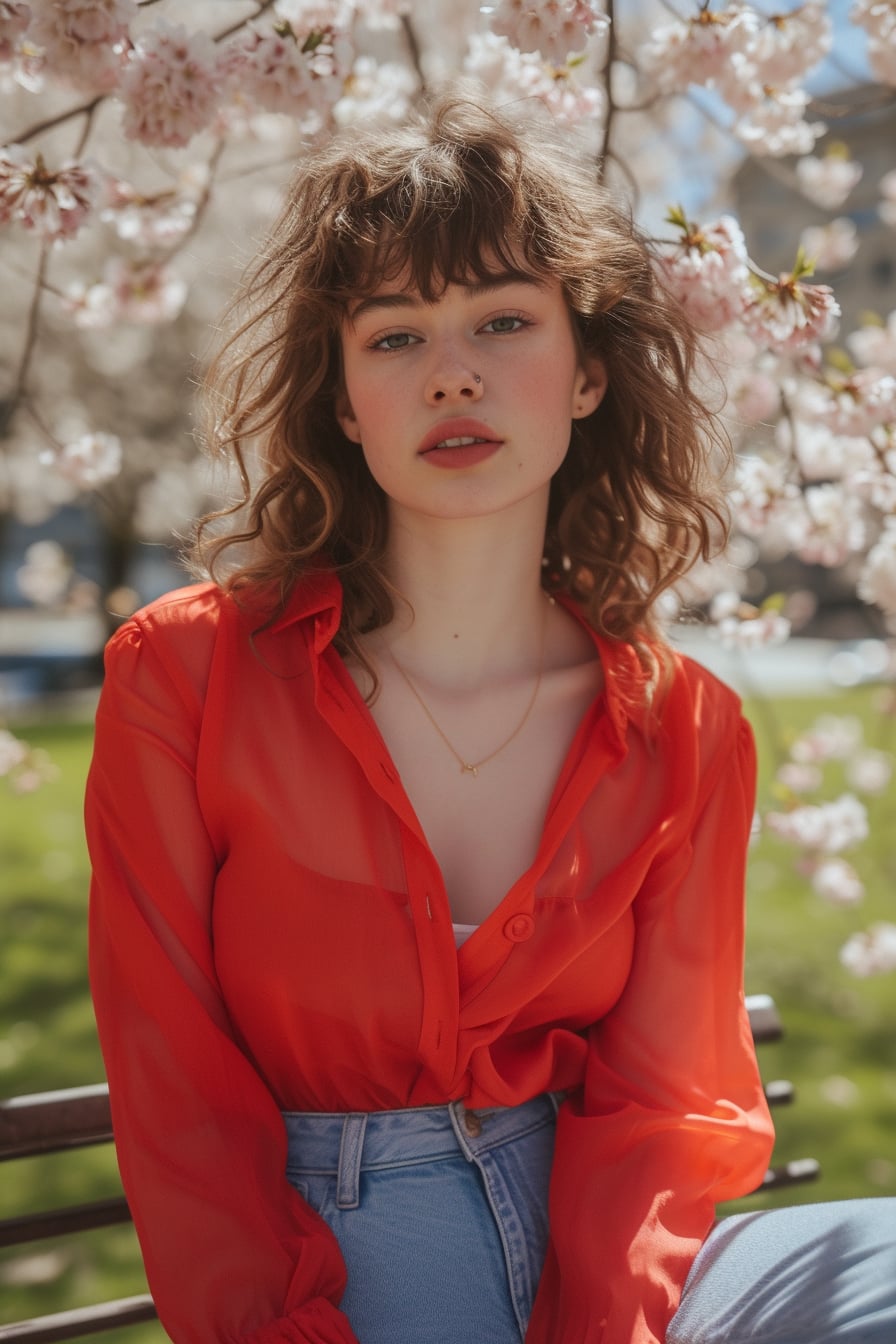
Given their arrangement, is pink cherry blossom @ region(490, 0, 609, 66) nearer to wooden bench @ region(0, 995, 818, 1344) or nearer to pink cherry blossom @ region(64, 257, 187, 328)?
pink cherry blossom @ region(64, 257, 187, 328)

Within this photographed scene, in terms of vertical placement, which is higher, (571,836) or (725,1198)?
(571,836)

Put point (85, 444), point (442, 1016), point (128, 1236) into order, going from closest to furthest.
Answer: point (442, 1016) → point (85, 444) → point (128, 1236)

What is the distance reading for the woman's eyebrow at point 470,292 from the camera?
1.92m

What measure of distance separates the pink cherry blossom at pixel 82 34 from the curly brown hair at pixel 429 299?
33 centimetres

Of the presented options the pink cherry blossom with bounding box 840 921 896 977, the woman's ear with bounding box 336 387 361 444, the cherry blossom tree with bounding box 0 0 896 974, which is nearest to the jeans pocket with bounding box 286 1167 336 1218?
the woman's ear with bounding box 336 387 361 444

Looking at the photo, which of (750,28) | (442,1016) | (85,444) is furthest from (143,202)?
(442,1016)

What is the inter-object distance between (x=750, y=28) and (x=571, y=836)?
1477 millimetres

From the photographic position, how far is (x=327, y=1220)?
1.87m

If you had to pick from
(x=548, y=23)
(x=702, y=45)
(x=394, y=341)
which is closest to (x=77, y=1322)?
(x=394, y=341)

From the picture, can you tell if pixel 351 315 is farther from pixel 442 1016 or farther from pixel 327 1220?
pixel 327 1220

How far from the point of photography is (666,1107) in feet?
6.54

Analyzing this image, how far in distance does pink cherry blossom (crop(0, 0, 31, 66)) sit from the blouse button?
1.48 metres

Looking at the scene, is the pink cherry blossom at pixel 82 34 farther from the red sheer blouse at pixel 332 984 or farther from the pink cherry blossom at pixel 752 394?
the pink cherry blossom at pixel 752 394

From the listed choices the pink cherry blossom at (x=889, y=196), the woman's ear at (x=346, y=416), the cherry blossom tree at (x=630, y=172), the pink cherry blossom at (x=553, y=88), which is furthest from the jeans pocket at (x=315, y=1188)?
the pink cherry blossom at (x=889, y=196)
